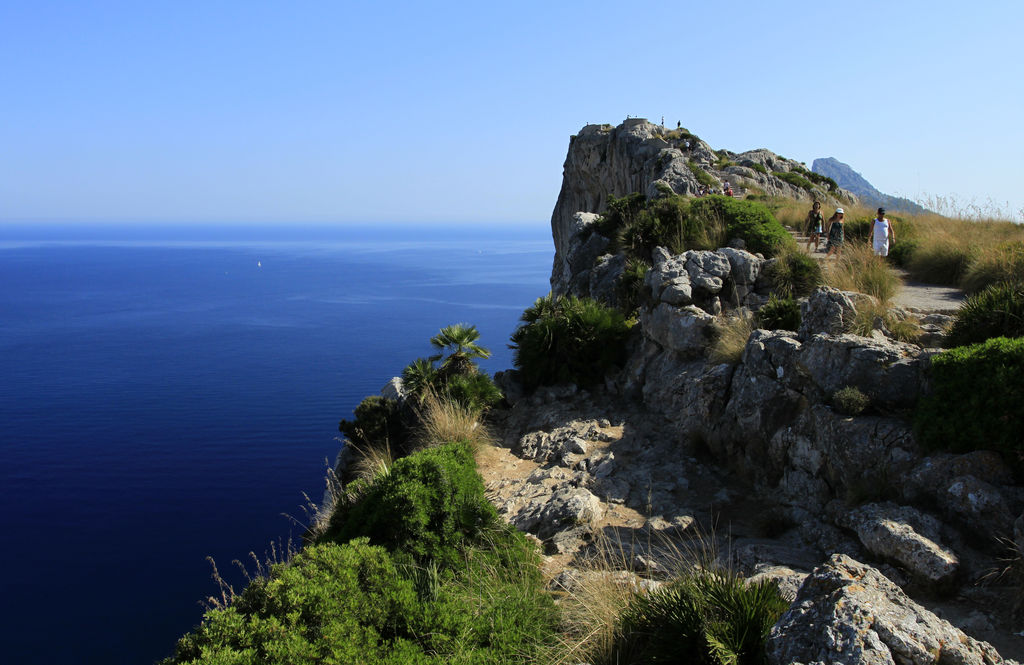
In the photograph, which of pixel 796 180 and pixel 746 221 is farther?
pixel 796 180

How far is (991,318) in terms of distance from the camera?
8.28 m

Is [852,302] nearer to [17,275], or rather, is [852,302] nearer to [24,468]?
[24,468]

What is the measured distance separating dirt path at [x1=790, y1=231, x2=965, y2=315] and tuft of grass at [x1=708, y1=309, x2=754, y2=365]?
2760 millimetres

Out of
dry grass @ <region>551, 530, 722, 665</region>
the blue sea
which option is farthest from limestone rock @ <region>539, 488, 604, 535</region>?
the blue sea

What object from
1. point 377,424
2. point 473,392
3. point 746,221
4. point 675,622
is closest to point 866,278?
point 746,221

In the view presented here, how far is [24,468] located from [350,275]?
117003 mm

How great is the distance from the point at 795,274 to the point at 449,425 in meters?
8.38

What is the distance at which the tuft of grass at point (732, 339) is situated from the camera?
36.3ft

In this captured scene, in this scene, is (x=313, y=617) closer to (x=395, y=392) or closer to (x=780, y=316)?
(x=780, y=316)

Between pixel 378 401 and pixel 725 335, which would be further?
pixel 378 401

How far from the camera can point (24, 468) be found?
111 feet

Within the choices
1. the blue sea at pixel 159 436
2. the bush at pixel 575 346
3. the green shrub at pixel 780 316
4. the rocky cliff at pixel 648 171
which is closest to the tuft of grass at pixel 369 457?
the bush at pixel 575 346

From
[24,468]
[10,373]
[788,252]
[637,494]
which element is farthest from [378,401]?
[10,373]

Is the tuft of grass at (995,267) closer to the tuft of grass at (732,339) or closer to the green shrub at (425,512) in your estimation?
the tuft of grass at (732,339)
